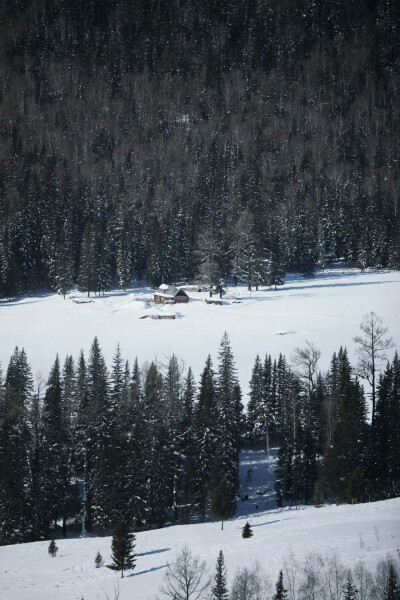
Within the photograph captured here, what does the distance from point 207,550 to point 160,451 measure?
13036 mm

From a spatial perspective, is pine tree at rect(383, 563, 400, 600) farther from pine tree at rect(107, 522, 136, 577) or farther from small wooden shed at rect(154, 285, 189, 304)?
small wooden shed at rect(154, 285, 189, 304)

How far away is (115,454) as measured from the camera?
33.7 meters

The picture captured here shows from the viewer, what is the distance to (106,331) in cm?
6506

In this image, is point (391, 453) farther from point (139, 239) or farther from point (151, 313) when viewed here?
point (139, 239)

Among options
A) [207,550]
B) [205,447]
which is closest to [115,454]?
[205,447]

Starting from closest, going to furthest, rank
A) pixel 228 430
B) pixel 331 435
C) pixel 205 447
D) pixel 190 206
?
pixel 331 435 < pixel 205 447 < pixel 228 430 < pixel 190 206

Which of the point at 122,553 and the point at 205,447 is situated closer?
the point at 122,553

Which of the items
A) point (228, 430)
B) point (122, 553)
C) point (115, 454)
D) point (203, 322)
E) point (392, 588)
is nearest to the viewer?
point (392, 588)

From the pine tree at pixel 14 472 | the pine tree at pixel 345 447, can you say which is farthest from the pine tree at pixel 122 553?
the pine tree at pixel 345 447

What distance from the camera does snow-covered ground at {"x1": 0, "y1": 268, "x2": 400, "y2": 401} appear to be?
2201 inches

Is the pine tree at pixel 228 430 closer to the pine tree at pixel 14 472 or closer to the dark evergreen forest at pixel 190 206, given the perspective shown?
the pine tree at pixel 14 472

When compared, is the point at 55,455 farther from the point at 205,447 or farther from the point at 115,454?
the point at 205,447

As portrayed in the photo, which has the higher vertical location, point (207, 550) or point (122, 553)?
point (122, 553)

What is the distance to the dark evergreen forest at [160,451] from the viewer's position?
31.1m
